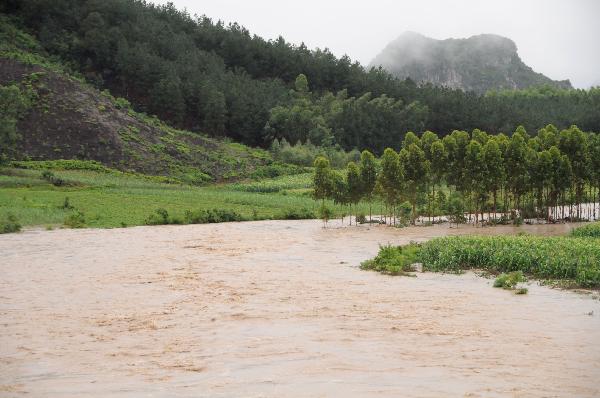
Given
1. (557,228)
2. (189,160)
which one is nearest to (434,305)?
(557,228)

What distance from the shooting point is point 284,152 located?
339ft

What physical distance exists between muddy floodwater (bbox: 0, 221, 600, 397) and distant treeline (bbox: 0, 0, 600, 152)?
290ft

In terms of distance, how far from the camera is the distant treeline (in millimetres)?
115062

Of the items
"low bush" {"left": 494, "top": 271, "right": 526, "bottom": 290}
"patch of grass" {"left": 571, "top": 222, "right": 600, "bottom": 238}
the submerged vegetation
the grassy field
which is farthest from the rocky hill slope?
"low bush" {"left": 494, "top": 271, "right": 526, "bottom": 290}

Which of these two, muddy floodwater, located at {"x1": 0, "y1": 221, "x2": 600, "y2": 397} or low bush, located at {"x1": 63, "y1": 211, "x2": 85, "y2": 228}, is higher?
low bush, located at {"x1": 63, "y1": 211, "x2": 85, "y2": 228}

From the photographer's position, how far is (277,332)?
1595cm

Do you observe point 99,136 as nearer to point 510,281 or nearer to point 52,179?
point 52,179

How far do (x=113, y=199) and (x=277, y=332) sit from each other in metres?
43.0

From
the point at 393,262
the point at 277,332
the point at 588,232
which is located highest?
the point at 588,232

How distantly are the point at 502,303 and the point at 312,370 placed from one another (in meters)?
9.57

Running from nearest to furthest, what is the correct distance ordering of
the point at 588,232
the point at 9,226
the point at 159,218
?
1. the point at 588,232
2. the point at 9,226
3. the point at 159,218

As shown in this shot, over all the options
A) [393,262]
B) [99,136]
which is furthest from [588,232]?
[99,136]

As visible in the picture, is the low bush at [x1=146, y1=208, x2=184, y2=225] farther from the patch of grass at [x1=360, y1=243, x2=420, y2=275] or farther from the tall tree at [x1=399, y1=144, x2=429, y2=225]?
the patch of grass at [x1=360, y1=243, x2=420, y2=275]

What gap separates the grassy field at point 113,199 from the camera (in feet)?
153
